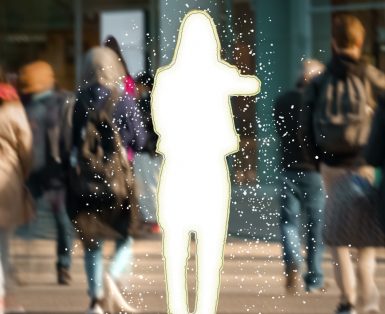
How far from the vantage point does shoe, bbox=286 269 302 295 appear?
148 inches

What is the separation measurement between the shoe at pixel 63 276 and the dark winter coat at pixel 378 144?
4.19ft

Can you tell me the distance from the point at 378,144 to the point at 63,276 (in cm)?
136

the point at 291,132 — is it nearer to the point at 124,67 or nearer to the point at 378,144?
the point at 378,144

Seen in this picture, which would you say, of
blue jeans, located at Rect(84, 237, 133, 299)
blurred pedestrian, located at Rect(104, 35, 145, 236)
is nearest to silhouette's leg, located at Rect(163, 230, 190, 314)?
blue jeans, located at Rect(84, 237, 133, 299)

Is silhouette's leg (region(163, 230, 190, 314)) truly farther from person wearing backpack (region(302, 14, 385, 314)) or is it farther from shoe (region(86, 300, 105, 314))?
person wearing backpack (region(302, 14, 385, 314))

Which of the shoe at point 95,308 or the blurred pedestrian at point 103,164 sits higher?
the blurred pedestrian at point 103,164

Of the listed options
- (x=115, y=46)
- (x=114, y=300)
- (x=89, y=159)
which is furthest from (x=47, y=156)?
(x=114, y=300)

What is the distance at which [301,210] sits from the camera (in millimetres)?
3717

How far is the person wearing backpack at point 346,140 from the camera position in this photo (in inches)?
144

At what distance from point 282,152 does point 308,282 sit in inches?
20.8

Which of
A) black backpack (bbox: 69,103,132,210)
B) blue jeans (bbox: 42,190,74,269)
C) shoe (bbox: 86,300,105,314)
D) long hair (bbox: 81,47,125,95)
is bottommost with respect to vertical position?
shoe (bbox: 86,300,105,314)

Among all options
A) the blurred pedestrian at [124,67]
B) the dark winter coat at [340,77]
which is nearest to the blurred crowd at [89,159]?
the blurred pedestrian at [124,67]

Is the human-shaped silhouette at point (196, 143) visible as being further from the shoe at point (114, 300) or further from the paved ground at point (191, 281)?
the shoe at point (114, 300)

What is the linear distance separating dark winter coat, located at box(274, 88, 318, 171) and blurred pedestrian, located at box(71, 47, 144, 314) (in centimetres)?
55
